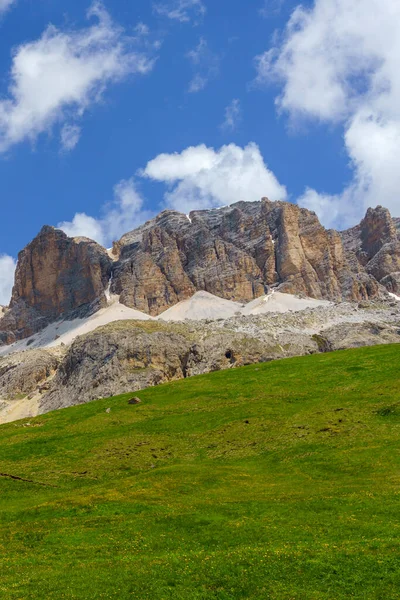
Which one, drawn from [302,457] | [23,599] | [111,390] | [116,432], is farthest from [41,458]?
[111,390]

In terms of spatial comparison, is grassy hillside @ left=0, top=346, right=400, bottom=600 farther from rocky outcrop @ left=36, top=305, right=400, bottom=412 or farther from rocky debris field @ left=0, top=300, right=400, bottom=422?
rocky debris field @ left=0, top=300, right=400, bottom=422

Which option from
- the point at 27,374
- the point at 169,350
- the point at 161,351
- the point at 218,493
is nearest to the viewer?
the point at 218,493

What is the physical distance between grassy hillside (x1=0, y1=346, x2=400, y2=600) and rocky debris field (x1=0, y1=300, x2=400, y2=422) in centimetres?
4649

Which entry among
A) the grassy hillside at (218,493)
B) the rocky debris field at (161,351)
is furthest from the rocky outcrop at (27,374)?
the grassy hillside at (218,493)

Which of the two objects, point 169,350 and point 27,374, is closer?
point 169,350

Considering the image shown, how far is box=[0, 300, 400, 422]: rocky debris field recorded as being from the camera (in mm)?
135125

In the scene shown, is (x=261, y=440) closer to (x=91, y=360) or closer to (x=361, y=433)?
(x=361, y=433)

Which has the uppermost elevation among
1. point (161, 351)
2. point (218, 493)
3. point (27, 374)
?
point (27, 374)

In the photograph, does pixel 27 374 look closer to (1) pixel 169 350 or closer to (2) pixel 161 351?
(2) pixel 161 351

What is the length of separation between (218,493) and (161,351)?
99.3 metres

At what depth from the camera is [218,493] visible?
41.8 metres

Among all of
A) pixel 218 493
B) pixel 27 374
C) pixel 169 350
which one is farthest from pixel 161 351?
pixel 218 493

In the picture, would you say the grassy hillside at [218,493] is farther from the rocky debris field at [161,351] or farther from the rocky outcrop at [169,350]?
the rocky debris field at [161,351]

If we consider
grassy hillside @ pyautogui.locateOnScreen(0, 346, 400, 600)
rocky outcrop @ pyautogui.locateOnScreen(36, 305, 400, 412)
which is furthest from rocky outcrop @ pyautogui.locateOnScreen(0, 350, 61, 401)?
grassy hillside @ pyautogui.locateOnScreen(0, 346, 400, 600)
